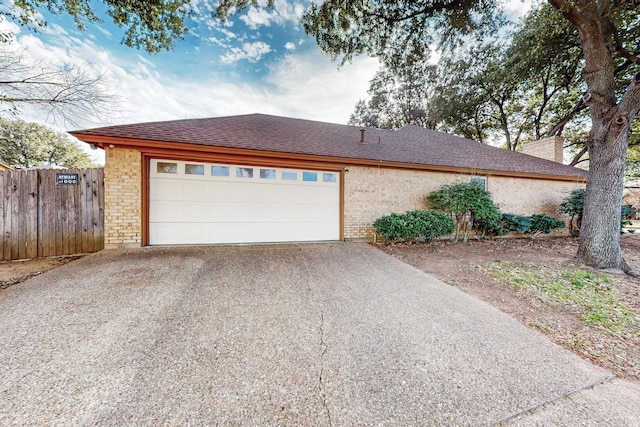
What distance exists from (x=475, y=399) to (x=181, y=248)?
5829mm

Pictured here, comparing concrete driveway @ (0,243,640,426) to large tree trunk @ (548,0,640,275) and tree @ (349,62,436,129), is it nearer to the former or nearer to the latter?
large tree trunk @ (548,0,640,275)

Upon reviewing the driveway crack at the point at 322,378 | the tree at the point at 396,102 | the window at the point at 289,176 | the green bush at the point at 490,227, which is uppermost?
the tree at the point at 396,102

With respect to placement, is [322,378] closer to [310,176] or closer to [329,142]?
[310,176]

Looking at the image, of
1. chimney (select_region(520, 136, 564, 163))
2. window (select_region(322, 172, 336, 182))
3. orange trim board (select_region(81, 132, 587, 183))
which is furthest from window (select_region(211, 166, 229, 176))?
chimney (select_region(520, 136, 564, 163))

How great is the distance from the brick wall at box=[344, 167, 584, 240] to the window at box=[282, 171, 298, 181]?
5.09ft

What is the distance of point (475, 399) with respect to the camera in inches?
64.0

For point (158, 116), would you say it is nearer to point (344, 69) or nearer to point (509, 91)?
point (344, 69)

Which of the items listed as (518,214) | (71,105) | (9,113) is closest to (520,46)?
(518,214)

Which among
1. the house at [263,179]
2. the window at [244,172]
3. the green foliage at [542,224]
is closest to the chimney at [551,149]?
the house at [263,179]

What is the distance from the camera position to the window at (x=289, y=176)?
6.35m

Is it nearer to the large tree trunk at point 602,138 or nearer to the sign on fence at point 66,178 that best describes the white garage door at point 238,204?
the sign on fence at point 66,178

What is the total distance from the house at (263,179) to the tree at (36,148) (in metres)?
25.5

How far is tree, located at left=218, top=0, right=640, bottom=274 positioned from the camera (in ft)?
15.7

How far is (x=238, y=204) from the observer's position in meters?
5.99
